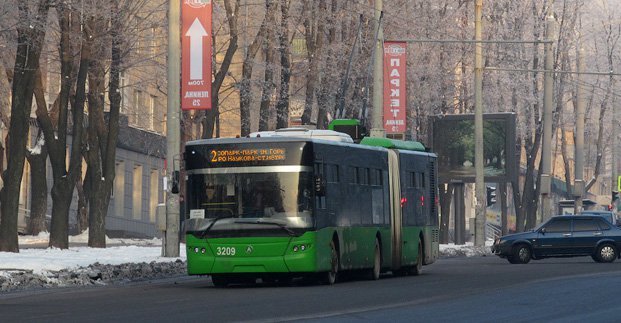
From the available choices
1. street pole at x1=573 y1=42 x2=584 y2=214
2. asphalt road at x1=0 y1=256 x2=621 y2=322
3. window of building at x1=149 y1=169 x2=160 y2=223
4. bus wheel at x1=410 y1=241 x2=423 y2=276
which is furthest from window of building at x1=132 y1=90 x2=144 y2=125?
asphalt road at x1=0 y1=256 x2=621 y2=322

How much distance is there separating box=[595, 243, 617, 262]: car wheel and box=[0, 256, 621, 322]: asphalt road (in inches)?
562

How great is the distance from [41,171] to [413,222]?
17275mm

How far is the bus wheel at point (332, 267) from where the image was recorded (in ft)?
92.6

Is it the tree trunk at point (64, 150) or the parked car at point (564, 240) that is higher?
the tree trunk at point (64, 150)

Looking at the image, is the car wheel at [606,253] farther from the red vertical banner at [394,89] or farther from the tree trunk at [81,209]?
the tree trunk at [81,209]

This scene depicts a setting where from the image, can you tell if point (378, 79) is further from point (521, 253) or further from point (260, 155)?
point (260, 155)

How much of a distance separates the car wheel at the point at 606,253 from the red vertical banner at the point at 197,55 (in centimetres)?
1484

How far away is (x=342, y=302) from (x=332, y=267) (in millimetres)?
6485

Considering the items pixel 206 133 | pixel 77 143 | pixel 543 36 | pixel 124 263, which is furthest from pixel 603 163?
pixel 124 263

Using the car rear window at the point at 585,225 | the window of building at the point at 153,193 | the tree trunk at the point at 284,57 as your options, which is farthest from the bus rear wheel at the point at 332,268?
the window of building at the point at 153,193

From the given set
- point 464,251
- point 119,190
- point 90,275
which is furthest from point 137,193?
point 90,275

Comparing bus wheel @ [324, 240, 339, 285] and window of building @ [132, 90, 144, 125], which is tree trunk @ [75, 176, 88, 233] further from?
bus wheel @ [324, 240, 339, 285]

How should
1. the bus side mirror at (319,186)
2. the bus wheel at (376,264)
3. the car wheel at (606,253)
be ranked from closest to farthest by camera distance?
the bus side mirror at (319,186) → the bus wheel at (376,264) → the car wheel at (606,253)

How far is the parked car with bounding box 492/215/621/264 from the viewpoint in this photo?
4472 cm
